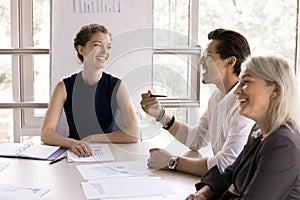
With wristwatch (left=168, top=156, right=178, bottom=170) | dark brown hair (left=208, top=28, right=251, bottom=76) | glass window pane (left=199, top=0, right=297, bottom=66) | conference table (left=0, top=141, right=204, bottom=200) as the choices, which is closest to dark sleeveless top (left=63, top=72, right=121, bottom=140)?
conference table (left=0, top=141, right=204, bottom=200)

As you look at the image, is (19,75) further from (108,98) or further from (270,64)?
(270,64)

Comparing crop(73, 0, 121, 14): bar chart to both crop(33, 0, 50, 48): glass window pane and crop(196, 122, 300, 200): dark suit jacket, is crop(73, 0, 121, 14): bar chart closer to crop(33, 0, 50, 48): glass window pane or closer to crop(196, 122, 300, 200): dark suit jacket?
crop(33, 0, 50, 48): glass window pane

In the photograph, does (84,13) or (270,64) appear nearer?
(270,64)

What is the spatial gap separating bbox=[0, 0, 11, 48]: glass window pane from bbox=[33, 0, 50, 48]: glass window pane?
7.2 inches

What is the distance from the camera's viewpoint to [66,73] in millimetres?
2994

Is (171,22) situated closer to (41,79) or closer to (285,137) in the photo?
(41,79)

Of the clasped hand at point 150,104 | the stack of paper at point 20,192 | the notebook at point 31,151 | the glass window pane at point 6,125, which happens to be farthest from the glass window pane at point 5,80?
the stack of paper at point 20,192

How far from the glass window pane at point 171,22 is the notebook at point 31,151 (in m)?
1.36

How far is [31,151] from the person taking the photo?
6.95 feet

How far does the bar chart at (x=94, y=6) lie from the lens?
2941mm

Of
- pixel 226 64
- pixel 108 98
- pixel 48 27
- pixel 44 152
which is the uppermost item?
pixel 48 27

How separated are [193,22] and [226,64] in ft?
4.54

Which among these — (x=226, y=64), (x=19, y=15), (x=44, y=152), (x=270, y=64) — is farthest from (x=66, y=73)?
(x=270, y=64)

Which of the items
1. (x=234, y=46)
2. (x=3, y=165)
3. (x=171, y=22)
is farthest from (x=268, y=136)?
(x=171, y=22)
